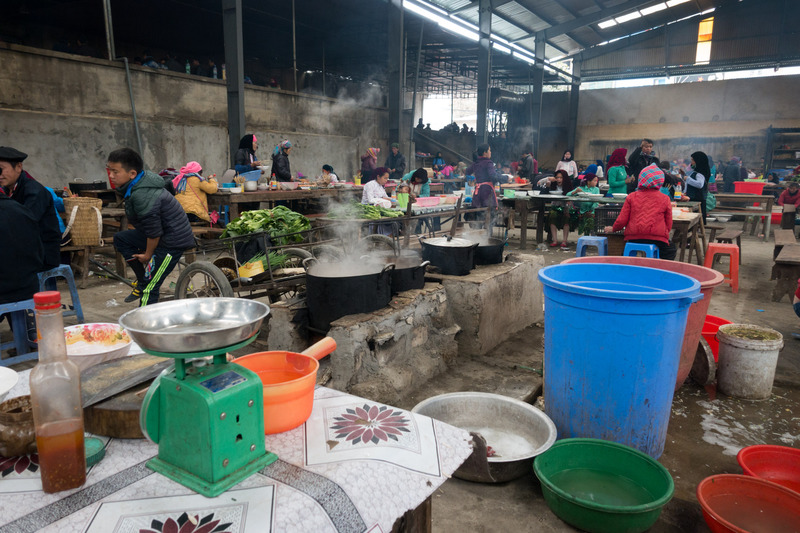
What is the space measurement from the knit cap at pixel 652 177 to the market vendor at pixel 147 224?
4.88 metres

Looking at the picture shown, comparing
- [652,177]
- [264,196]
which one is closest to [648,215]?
[652,177]

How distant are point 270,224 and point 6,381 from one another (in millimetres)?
4169

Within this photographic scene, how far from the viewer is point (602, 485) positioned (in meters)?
2.58

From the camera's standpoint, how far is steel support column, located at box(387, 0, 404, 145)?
1427cm

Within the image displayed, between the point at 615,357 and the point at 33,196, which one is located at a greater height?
the point at 33,196

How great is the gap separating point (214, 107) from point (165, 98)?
144 cm

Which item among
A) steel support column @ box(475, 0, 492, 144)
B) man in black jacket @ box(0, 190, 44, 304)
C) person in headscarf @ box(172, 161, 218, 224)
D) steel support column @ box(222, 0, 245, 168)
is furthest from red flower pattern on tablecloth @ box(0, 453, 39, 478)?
steel support column @ box(475, 0, 492, 144)

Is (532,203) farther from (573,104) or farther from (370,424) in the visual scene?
(573,104)

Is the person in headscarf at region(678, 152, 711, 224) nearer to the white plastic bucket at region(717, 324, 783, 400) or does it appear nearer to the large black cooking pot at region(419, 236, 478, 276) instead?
the white plastic bucket at region(717, 324, 783, 400)

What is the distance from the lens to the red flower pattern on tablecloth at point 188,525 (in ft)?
3.34

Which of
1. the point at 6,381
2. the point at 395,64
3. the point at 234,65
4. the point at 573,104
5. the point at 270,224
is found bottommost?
the point at 6,381

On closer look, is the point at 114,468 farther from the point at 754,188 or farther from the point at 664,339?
the point at 754,188

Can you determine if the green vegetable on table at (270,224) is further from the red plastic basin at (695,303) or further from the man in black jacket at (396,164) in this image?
the man in black jacket at (396,164)

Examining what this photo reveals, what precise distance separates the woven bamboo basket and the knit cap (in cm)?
681
